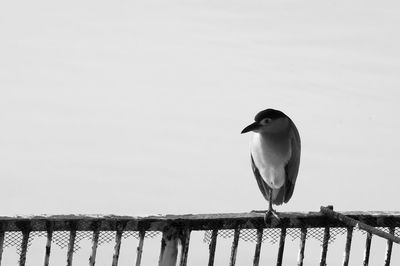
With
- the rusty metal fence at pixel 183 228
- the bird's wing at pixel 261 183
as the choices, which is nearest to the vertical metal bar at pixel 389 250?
the rusty metal fence at pixel 183 228

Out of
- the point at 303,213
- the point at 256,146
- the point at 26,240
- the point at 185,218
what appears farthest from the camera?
the point at 256,146

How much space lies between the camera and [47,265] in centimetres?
405

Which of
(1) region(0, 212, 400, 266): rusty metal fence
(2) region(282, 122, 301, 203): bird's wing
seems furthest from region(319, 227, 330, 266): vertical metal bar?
(2) region(282, 122, 301, 203): bird's wing

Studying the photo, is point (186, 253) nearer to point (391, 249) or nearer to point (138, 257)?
point (138, 257)

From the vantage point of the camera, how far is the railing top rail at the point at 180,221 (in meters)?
3.99

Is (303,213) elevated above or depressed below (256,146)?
below

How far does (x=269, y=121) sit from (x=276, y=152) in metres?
0.25

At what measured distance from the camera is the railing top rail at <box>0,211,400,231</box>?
3.99 m

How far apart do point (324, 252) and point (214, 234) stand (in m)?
0.73

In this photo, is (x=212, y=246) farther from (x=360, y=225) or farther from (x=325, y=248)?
(x=360, y=225)

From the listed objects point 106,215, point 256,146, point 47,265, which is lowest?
point 47,265

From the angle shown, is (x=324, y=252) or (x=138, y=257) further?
(x=324, y=252)

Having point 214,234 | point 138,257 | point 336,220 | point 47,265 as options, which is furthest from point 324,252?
point 47,265

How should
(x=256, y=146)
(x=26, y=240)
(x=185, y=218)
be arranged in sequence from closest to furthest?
(x=26, y=240) → (x=185, y=218) → (x=256, y=146)
